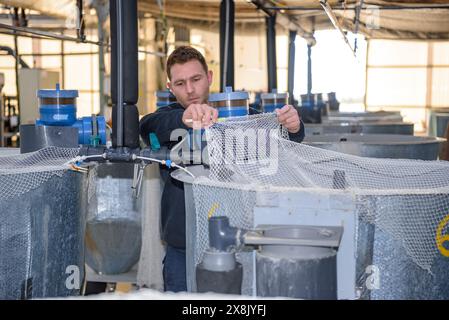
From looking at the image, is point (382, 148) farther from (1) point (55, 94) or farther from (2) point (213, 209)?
(2) point (213, 209)

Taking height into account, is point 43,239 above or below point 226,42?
below

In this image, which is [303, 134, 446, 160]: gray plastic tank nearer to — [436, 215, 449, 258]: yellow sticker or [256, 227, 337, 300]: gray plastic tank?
[436, 215, 449, 258]: yellow sticker

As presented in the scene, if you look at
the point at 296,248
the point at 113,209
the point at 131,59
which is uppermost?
the point at 131,59

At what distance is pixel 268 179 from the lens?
1701 mm

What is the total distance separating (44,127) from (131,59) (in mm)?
398

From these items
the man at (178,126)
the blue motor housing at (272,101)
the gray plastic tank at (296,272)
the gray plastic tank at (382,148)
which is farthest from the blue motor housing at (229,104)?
the blue motor housing at (272,101)

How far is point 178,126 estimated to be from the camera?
2.09 m

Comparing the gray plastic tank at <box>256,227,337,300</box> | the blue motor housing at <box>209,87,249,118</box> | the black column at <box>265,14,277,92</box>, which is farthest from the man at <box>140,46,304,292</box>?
the black column at <box>265,14,277,92</box>

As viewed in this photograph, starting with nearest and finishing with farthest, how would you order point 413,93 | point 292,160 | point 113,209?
1. point 292,160
2. point 113,209
3. point 413,93

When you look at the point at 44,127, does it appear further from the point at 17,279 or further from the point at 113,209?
the point at 113,209

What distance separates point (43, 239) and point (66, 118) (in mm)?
Answer: 464

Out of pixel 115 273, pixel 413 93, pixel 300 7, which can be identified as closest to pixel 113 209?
pixel 115 273

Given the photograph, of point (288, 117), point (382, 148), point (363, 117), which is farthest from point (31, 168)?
point (363, 117)

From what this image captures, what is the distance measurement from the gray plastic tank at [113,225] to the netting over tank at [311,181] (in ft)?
6.03
